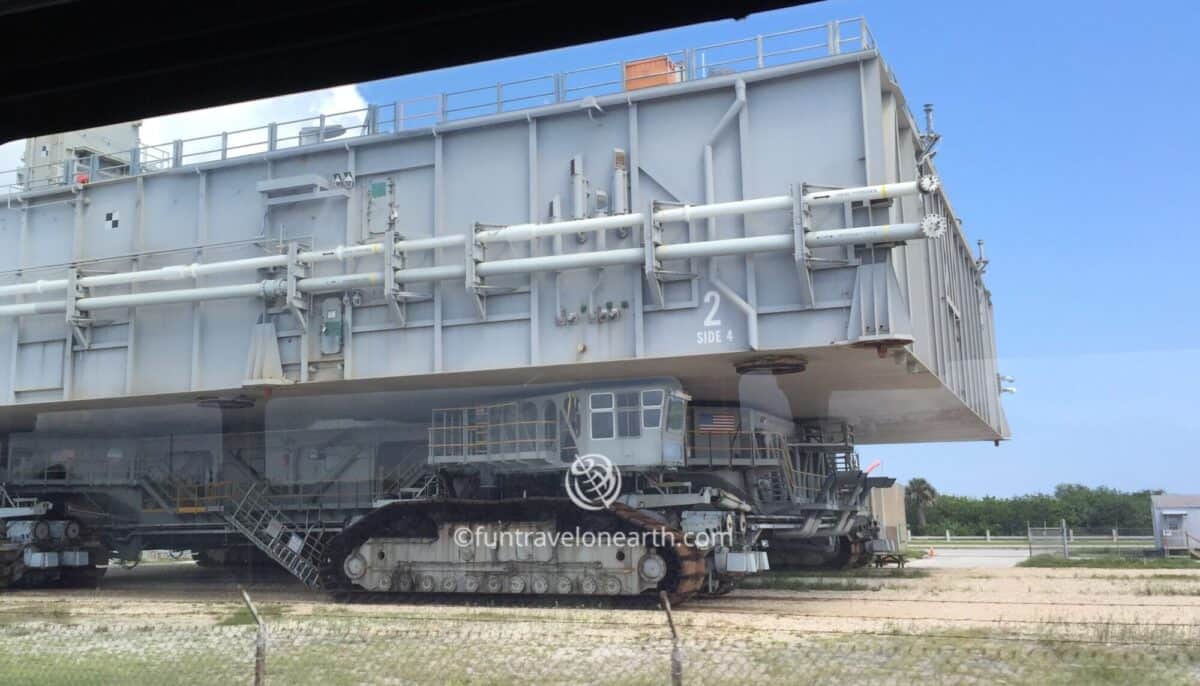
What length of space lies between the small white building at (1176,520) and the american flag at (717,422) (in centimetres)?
2051

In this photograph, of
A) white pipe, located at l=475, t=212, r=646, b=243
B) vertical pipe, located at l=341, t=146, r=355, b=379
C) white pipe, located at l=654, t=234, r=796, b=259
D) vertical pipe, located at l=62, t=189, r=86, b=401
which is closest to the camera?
white pipe, located at l=654, t=234, r=796, b=259

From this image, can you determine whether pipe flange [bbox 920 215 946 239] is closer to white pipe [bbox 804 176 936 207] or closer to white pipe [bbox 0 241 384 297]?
white pipe [bbox 804 176 936 207]

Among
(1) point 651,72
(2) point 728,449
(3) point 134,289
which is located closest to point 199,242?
(3) point 134,289

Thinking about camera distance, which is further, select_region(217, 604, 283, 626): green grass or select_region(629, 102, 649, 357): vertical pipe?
select_region(629, 102, 649, 357): vertical pipe

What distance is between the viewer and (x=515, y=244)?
21.1 meters

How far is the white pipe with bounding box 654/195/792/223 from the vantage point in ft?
62.2

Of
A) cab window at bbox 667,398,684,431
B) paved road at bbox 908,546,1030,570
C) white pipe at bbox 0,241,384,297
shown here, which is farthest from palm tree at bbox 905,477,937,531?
white pipe at bbox 0,241,384,297

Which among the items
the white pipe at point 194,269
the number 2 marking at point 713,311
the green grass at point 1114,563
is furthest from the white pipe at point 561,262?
the green grass at point 1114,563

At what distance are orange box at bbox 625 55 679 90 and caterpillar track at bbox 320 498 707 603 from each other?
8693mm

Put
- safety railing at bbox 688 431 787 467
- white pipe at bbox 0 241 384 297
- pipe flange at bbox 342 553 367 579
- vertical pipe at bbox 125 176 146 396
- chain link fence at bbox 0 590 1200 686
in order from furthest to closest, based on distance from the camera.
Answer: vertical pipe at bbox 125 176 146 396
pipe flange at bbox 342 553 367 579
safety railing at bbox 688 431 787 467
white pipe at bbox 0 241 384 297
chain link fence at bbox 0 590 1200 686

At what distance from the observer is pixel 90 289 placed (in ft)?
80.0

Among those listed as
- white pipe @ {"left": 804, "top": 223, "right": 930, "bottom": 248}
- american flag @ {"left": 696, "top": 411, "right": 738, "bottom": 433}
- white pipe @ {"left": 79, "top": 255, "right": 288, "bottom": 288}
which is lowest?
american flag @ {"left": 696, "top": 411, "right": 738, "bottom": 433}

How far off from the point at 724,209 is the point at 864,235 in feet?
8.56

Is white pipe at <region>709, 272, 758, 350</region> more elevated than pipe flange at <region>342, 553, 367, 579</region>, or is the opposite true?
white pipe at <region>709, 272, 758, 350</region>
